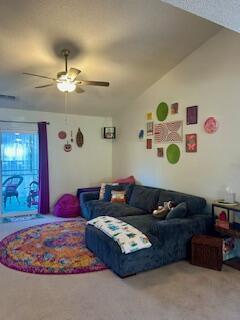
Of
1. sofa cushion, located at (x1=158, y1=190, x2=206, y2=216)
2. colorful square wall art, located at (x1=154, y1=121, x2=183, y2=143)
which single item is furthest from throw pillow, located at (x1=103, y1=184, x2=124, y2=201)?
sofa cushion, located at (x1=158, y1=190, x2=206, y2=216)

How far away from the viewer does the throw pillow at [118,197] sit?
5004 millimetres

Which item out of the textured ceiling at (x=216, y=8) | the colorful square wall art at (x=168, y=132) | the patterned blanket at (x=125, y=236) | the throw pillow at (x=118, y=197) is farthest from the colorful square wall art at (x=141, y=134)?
the textured ceiling at (x=216, y=8)

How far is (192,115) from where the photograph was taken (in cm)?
411

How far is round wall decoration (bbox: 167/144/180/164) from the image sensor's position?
4.44 metres

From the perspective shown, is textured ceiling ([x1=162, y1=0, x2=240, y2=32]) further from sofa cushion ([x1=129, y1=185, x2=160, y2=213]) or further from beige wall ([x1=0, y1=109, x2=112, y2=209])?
beige wall ([x1=0, y1=109, x2=112, y2=209])

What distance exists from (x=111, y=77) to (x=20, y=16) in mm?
1924

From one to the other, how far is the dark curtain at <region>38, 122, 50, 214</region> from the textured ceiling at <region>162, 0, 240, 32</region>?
4.62 m

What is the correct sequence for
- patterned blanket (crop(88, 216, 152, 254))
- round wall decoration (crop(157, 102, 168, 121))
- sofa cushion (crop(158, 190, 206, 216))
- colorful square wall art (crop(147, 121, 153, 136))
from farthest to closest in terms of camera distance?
colorful square wall art (crop(147, 121, 153, 136))
round wall decoration (crop(157, 102, 168, 121))
sofa cushion (crop(158, 190, 206, 216))
patterned blanket (crop(88, 216, 152, 254))

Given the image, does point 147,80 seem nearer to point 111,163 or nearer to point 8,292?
point 111,163

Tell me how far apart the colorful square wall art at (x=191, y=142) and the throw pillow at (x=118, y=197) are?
64.4 inches

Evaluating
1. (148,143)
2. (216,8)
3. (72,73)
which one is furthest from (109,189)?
(216,8)

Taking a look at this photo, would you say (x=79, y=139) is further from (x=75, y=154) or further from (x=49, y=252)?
(x=49, y=252)

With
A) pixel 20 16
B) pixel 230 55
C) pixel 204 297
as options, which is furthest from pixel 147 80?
pixel 204 297

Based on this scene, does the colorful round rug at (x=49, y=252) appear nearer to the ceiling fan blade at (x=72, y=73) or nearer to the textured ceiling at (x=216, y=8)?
the ceiling fan blade at (x=72, y=73)
